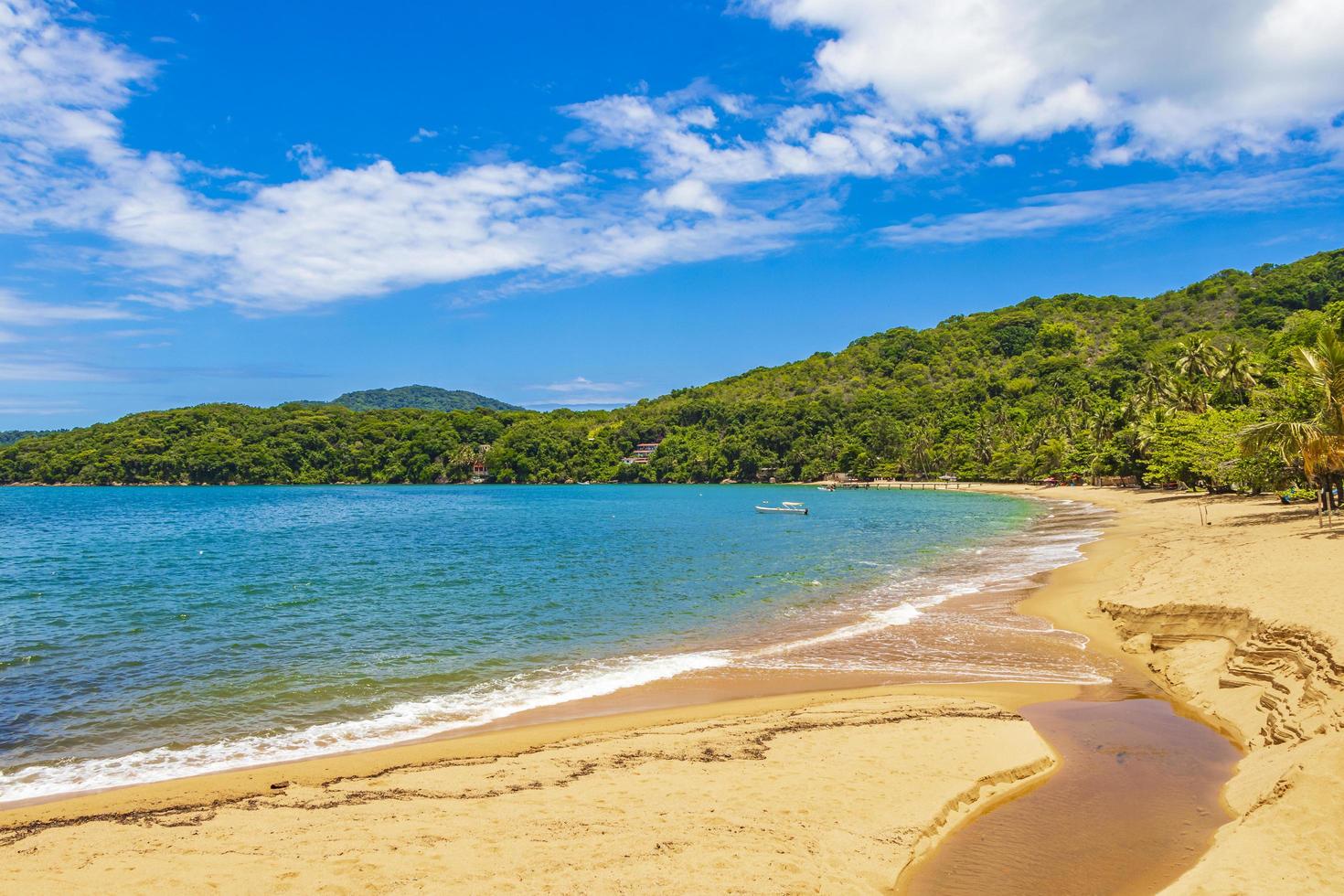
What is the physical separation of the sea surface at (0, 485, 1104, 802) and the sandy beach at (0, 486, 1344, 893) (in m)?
1.76

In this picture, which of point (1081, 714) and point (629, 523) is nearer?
point (1081, 714)

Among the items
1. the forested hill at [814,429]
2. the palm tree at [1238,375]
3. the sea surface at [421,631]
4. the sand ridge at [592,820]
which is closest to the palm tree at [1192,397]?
the palm tree at [1238,375]

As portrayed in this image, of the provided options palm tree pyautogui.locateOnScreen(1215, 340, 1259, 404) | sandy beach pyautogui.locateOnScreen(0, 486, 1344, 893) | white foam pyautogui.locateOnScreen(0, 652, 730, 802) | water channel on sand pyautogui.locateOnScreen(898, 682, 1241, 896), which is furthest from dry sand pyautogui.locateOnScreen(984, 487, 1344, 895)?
palm tree pyautogui.locateOnScreen(1215, 340, 1259, 404)

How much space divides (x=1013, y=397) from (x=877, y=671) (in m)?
156

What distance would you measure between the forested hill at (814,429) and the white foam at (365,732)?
97479 mm

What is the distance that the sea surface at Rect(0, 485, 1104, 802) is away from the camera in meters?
11.9

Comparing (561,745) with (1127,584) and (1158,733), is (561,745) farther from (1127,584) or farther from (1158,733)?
(1127,584)

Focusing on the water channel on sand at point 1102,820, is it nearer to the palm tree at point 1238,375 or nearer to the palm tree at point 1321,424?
the palm tree at point 1321,424

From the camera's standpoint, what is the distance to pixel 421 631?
19203 mm

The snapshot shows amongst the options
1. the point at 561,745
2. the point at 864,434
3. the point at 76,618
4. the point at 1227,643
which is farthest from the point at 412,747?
the point at 864,434

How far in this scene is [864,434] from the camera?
15362 cm

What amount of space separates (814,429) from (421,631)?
500 feet

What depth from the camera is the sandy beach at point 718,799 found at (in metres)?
6.31

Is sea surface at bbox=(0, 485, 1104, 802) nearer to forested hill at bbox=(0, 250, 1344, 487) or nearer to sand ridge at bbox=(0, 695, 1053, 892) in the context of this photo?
sand ridge at bbox=(0, 695, 1053, 892)
